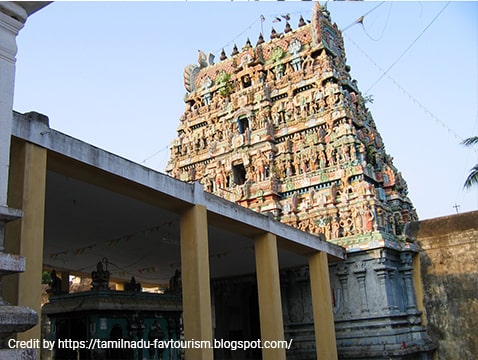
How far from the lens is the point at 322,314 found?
1287 cm

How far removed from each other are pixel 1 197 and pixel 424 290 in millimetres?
15587

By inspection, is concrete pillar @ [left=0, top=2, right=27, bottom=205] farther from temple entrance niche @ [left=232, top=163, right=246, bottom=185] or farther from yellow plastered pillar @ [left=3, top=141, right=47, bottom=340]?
temple entrance niche @ [left=232, top=163, right=246, bottom=185]

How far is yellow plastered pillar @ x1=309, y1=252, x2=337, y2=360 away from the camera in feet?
41.6

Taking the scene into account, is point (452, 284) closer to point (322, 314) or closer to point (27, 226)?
point (322, 314)

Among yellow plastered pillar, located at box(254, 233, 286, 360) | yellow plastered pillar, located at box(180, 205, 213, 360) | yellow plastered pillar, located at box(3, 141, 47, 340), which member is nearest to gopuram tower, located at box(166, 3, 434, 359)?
yellow plastered pillar, located at box(254, 233, 286, 360)

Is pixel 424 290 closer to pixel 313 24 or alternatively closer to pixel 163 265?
pixel 163 265

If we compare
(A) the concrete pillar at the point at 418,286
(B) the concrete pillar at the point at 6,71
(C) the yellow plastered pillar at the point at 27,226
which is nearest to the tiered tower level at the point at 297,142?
(A) the concrete pillar at the point at 418,286

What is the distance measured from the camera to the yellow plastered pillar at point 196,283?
8102 mm

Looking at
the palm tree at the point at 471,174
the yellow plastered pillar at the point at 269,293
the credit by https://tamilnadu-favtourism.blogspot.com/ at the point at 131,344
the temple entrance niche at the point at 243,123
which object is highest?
the temple entrance niche at the point at 243,123

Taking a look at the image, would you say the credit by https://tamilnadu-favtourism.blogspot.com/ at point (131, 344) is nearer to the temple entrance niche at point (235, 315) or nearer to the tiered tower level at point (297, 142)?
the tiered tower level at point (297, 142)

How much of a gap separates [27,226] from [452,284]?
544 inches

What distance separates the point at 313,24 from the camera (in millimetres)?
20266

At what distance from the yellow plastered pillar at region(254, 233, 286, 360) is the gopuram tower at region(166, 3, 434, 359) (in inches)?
127

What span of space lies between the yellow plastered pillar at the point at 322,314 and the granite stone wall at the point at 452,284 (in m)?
4.67
